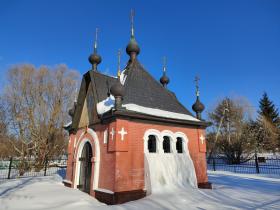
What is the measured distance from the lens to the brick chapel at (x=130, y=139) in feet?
26.3

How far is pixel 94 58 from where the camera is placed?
13.3 metres

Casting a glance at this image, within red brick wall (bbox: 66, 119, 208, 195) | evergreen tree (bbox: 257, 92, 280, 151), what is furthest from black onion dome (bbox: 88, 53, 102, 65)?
evergreen tree (bbox: 257, 92, 280, 151)

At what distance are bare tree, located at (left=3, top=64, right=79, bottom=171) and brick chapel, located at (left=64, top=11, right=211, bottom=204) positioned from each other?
38.3 ft

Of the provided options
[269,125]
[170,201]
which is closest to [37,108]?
[170,201]

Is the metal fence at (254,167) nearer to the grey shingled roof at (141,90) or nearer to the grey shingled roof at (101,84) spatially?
the grey shingled roof at (141,90)

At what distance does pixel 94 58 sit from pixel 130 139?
23.4 ft

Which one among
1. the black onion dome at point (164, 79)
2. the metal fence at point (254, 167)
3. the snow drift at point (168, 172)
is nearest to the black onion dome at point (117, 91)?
the snow drift at point (168, 172)

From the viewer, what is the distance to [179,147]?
1041 centimetres

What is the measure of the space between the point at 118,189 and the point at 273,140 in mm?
27241

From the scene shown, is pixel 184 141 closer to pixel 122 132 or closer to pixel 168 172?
pixel 168 172

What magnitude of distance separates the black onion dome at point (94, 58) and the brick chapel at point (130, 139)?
2132mm

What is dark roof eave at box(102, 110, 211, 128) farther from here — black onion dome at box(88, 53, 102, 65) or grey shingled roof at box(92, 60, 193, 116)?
black onion dome at box(88, 53, 102, 65)

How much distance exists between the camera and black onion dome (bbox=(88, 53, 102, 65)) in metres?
13.3

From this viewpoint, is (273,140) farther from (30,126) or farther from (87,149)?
(30,126)
